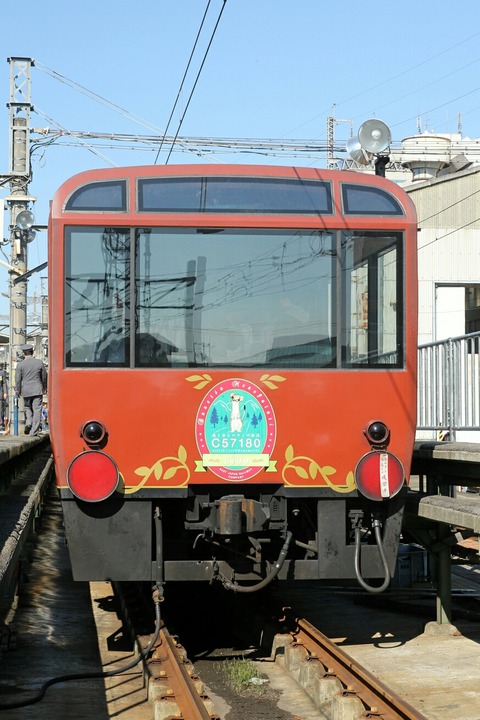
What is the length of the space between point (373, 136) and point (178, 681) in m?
6.37

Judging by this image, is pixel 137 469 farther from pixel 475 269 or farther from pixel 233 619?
pixel 475 269

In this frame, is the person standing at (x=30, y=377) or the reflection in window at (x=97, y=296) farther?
the person standing at (x=30, y=377)

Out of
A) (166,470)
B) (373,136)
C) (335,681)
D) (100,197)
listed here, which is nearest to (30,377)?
(373,136)

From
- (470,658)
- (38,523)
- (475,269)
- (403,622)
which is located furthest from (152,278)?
(475,269)

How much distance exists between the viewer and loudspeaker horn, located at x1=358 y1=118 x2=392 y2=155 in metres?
11.2

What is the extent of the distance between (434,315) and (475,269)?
11.9 feet

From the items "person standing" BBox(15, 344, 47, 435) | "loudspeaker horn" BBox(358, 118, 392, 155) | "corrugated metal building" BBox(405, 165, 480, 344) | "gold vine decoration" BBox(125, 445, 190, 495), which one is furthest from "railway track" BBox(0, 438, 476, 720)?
"corrugated metal building" BBox(405, 165, 480, 344)

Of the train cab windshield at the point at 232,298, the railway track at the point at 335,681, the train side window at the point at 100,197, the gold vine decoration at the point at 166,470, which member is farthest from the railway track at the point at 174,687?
the train side window at the point at 100,197

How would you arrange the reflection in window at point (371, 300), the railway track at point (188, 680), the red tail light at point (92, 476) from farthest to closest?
1. the reflection in window at point (371, 300)
2. the red tail light at point (92, 476)
3. the railway track at point (188, 680)

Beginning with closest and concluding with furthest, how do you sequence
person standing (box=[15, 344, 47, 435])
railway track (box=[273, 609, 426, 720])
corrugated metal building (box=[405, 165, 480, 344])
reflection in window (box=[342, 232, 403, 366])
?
railway track (box=[273, 609, 426, 720])
reflection in window (box=[342, 232, 403, 366])
person standing (box=[15, 344, 47, 435])
corrugated metal building (box=[405, 165, 480, 344])

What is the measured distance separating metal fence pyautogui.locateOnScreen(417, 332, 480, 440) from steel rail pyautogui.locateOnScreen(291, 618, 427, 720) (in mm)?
2440

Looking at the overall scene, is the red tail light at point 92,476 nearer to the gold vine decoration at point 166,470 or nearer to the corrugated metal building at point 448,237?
the gold vine decoration at point 166,470

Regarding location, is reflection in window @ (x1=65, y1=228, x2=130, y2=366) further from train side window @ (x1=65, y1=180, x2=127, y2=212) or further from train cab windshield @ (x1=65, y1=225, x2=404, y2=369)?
train side window @ (x1=65, y1=180, x2=127, y2=212)

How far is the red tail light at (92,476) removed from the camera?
746 centimetres
